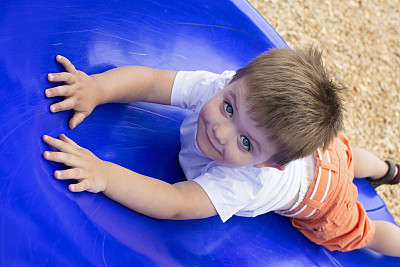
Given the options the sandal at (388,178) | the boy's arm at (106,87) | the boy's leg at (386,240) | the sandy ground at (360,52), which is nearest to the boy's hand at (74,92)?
the boy's arm at (106,87)

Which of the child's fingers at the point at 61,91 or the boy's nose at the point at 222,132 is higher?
the child's fingers at the point at 61,91

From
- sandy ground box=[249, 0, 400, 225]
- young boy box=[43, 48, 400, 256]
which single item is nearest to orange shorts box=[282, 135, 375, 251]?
young boy box=[43, 48, 400, 256]

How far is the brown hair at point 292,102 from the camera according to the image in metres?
0.84

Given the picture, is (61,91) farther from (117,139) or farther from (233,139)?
(233,139)

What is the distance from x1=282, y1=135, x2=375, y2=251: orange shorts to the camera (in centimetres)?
111

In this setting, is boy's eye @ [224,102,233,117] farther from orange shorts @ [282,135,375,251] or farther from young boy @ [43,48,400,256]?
orange shorts @ [282,135,375,251]

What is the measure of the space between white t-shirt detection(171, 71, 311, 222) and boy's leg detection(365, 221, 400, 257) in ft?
1.07

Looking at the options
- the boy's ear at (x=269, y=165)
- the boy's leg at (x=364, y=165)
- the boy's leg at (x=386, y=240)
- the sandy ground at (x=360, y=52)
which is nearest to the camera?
the boy's ear at (x=269, y=165)

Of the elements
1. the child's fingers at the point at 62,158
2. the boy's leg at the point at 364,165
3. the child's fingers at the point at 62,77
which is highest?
the child's fingers at the point at 62,77

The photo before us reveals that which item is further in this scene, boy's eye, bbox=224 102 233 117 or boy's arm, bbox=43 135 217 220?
boy's eye, bbox=224 102 233 117

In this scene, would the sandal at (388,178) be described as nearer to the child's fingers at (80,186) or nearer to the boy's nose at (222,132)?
Answer: the boy's nose at (222,132)

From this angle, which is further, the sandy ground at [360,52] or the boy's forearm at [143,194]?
the sandy ground at [360,52]

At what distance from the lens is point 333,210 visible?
3.74 ft

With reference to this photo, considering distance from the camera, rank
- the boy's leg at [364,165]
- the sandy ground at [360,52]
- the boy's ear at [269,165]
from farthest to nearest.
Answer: the sandy ground at [360,52] → the boy's leg at [364,165] → the boy's ear at [269,165]
